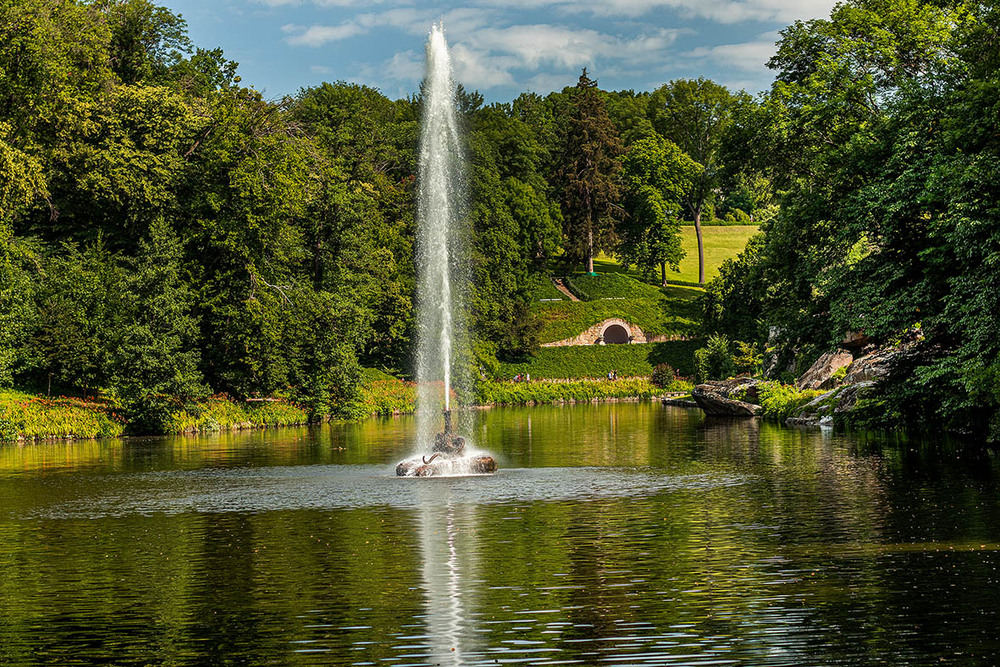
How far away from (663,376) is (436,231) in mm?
64203

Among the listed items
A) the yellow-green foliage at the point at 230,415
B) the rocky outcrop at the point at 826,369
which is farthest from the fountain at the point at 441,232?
the rocky outcrop at the point at 826,369

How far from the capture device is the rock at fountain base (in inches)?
1132

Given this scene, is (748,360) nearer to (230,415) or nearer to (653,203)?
(230,415)

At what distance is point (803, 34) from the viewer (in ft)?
141

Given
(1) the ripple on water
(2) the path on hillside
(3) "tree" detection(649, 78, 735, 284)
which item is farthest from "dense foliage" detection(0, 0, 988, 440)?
(3) "tree" detection(649, 78, 735, 284)

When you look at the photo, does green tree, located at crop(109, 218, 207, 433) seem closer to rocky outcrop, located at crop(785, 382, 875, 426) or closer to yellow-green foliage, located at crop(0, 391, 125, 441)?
yellow-green foliage, located at crop(0, 391, 125, 441)

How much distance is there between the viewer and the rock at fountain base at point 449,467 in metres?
28.8

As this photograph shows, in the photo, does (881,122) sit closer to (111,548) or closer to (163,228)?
(111,548)

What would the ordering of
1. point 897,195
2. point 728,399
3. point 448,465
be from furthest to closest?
1. point 728,399
2. point 897,195
3. point 448,465

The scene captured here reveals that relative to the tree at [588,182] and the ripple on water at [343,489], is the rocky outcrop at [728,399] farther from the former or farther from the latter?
the tree at [588,182]

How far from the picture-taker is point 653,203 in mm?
120625

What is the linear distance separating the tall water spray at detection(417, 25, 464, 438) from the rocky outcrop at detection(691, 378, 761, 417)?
14963mm

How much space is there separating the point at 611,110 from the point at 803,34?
4704 inches

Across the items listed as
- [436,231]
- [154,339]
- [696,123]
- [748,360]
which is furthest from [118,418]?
[696,123]
